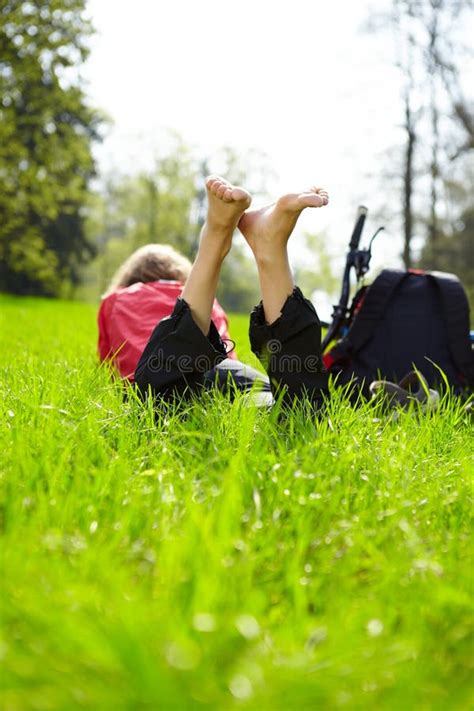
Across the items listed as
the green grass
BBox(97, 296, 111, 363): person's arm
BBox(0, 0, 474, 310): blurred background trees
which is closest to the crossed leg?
the green grass

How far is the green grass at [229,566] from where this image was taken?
3.02ft

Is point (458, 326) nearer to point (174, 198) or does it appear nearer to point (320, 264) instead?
point (174, 198)

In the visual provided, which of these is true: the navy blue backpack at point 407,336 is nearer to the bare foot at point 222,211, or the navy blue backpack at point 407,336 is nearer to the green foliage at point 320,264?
the bare foot at point 222,211

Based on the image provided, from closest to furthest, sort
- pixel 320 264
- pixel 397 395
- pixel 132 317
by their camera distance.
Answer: pixel 397 395, pixel 132 317, pixel 320 264

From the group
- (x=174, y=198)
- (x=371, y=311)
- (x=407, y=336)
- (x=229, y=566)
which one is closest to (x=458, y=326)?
(x=407, y=336)

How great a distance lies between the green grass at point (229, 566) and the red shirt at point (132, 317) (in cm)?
101

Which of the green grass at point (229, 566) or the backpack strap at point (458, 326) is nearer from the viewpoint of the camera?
the green grass at point (229, 566)

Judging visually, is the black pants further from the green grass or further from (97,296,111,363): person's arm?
(97,296,111,363): person's arm

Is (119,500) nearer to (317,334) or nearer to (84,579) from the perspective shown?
(84,579)

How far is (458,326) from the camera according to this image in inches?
142

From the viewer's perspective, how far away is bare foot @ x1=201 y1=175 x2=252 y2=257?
7.68ft

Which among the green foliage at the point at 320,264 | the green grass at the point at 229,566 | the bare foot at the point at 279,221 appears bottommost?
the green foliage at the point at 320,264

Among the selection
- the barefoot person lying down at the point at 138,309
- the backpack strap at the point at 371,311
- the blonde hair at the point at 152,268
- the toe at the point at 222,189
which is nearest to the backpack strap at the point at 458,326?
the backpack strap at the point at 371,311

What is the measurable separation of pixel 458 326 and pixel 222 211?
1.79 meters
